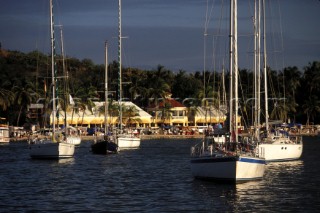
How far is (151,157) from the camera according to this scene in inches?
3563

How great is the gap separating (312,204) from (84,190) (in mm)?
16478

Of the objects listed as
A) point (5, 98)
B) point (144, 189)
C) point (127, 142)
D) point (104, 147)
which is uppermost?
point (5, 98)

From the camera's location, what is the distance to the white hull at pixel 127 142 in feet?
333

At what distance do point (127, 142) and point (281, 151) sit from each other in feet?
109

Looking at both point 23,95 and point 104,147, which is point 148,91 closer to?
point 23,95

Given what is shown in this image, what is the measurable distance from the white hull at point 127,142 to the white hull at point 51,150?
836 inches

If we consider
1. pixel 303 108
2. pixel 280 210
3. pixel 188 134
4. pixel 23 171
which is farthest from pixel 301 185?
pixel 303 108

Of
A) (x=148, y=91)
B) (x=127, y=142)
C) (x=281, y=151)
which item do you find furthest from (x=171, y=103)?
(x=281, y=151)

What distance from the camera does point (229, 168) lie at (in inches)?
1906

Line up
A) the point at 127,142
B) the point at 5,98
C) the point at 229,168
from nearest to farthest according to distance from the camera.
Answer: the point at 229,168 → the point at 127,142 → the point at 5,98

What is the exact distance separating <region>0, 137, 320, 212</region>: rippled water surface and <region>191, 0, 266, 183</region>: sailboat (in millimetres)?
798

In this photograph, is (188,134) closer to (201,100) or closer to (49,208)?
(201,100)

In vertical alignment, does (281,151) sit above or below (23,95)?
below

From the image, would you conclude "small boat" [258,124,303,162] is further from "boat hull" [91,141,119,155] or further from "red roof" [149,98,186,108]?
"red roof" [149,98,186,108]
